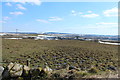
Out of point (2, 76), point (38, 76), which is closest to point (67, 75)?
point (38, 76)

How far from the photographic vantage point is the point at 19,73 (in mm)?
6637

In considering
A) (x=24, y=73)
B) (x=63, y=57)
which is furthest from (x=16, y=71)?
(x=63, y=57)

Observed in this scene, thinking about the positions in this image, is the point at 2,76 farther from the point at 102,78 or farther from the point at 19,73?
the point at 102,78

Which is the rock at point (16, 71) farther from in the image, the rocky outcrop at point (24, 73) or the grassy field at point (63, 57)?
the grassy field at point (63, 57)

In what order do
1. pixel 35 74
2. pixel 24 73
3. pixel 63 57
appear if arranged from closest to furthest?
pixel 35 74 → pixel 24 73 → pixel 63 57

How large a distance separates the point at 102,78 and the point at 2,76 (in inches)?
206

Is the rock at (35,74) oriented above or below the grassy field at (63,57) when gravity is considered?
above

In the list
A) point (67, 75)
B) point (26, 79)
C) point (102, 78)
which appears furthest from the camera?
point (26, 79)

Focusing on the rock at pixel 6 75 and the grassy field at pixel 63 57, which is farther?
the grassy field at pixel 63 57

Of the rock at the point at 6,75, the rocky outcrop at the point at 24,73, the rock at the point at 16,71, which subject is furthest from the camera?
the rock at the point at 6,75

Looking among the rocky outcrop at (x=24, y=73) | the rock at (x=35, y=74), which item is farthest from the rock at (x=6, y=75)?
the rock at (x=35, y=74)

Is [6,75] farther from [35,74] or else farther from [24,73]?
[35,74]

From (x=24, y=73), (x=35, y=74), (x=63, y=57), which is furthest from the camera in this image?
(x=63, y=57)

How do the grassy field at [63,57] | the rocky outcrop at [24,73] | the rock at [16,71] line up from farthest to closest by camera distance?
1. the grassy field at [63,57]
2. the rock at [16,71]
3. the rocky outcrop at [24,73]
